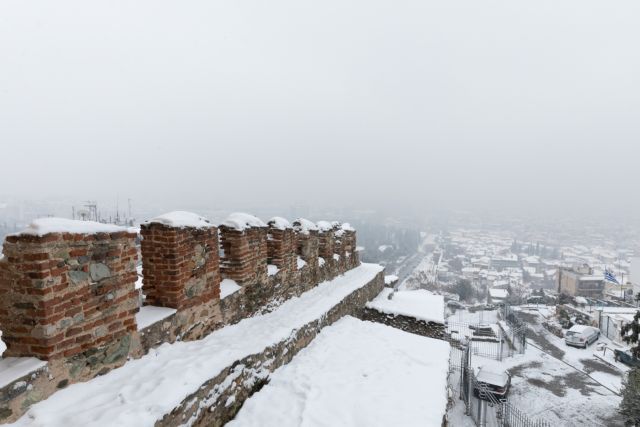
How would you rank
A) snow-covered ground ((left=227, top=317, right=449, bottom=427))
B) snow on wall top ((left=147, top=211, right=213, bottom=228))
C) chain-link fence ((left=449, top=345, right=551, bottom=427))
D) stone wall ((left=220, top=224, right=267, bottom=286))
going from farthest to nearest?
chain-link fence ((left=449, top=345, right=551, bottom=427)) < stone wall ((left=220, top=224, right=267, bottom=286)) < snow on wall top ((left=147, top=211, right=213, bottom=228)) < snow-covered ground ((left=227, top=317, right=449, bottom=427))

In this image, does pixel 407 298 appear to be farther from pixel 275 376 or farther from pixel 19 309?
pixel 19 309

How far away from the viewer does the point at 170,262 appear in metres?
3.55

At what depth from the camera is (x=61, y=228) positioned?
2.38 m

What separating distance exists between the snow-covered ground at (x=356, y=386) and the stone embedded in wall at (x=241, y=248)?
132 cm

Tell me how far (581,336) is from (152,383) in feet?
92.6

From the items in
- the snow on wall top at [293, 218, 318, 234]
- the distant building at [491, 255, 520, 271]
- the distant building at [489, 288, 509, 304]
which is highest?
the snow on wall top at [293, 218, 318, 234]

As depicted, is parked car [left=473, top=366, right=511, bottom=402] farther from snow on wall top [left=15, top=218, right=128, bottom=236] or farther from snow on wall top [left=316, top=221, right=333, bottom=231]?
snow on wall top [left=15, top=218, right=128, bottom=236]

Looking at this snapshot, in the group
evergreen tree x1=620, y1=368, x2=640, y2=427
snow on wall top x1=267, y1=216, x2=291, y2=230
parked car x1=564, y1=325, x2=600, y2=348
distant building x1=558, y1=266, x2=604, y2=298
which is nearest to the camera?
snow on wall top x1=267, y1=216, x2=291, y2=230

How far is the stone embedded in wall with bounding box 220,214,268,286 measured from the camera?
4.71 meters

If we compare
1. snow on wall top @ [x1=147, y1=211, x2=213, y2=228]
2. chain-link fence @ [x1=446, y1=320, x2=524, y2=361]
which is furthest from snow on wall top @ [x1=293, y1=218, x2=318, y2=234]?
chain-link fence @ [x1=446, y1=320, x2=524, y2=361]

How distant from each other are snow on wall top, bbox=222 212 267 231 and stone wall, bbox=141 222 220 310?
0.84 meters

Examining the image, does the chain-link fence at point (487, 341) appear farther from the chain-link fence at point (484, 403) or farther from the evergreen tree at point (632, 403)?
the evergreen tree at point (632, 403)

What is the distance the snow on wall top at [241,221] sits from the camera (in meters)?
4.73

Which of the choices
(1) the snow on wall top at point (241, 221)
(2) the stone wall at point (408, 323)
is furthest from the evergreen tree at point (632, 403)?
(1) the snow on wall top at point (241, 221)
